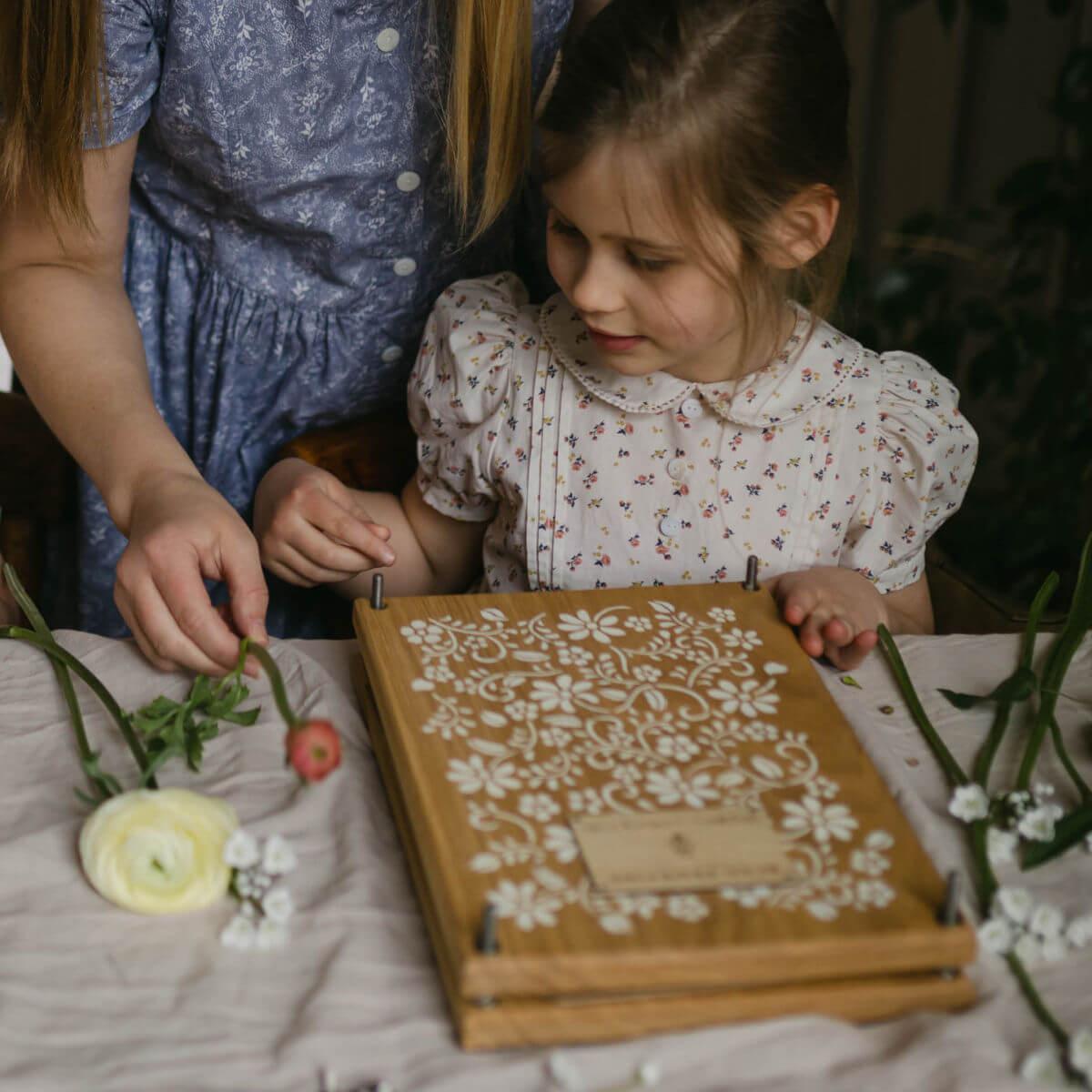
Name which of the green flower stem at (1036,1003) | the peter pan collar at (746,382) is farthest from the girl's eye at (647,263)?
the green flower stem at (1036,1003)

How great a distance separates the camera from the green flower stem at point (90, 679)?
0.83 metres

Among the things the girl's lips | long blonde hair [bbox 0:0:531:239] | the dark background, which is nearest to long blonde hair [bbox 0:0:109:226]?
long blonde hair [bbox 0:0:531:239]

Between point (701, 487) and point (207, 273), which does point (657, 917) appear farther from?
point (207, 273)

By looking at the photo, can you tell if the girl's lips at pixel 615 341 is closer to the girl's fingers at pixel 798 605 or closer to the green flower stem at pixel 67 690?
the girl's fingers at pixel 798 605

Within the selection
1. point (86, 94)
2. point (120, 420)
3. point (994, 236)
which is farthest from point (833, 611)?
point (994, 236)

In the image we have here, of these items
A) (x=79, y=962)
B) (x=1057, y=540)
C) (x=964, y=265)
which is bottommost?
(x=1057, y=540)

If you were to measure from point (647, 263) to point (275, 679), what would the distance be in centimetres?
49

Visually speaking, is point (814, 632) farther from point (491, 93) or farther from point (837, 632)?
point (491, 93)

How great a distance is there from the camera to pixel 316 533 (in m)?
1.14

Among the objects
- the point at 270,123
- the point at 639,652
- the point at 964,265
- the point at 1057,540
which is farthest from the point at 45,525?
the point at 964,265

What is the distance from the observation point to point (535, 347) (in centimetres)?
125

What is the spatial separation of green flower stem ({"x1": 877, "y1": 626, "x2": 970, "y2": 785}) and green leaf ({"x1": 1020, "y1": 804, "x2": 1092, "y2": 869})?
0.25ft

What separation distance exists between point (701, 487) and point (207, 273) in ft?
1.76

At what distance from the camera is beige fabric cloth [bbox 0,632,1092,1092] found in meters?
0.64
